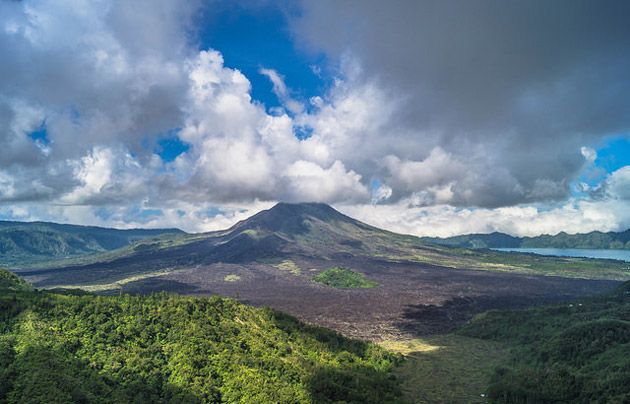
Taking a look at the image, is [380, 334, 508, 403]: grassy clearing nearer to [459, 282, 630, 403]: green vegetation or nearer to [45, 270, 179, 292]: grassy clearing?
[459, 282, 630, 403]: green vegetation

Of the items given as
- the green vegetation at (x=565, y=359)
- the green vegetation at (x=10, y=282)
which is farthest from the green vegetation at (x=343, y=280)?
the green vegetation at (x=10, y=282)

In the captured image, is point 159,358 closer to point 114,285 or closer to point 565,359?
point 565,359

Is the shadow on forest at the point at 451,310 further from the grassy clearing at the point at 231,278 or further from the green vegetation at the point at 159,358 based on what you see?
the grassy clearing at the point at 231,278

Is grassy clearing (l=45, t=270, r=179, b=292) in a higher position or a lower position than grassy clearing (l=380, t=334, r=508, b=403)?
lower

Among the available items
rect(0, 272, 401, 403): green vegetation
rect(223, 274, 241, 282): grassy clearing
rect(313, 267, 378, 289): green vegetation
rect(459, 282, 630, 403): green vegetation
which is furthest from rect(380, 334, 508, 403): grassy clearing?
rect(223, 274, 241, 282): grassy clearing

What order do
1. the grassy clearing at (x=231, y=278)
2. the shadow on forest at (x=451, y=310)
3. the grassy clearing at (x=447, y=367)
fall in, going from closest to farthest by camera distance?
the grassy clearing at (x=447, y=367), the shadow on forest at (x=451, y=310), the grassy clearing at (x=231, y=278)

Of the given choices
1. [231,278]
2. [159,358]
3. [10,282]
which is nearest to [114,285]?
[231,278]

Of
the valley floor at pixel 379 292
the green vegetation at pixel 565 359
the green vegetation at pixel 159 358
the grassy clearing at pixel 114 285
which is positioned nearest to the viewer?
the green vegetation at pixel 159 358
